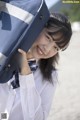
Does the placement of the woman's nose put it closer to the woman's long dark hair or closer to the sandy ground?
the woman's long dark hair

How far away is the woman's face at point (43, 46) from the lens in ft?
8.04

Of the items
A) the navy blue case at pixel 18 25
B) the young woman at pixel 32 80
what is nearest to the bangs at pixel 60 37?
the young woman at pixel 32 80

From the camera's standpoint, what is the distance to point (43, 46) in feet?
8.10

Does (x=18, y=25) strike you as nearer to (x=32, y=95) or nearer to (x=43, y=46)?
(x=43, y=46)

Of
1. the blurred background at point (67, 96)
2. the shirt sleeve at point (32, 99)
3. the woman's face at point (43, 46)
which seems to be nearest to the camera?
the woman's face at point (43, 46)

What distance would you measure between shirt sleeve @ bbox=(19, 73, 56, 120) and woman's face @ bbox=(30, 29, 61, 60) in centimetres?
14

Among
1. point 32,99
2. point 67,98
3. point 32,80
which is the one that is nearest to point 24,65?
point 32,80

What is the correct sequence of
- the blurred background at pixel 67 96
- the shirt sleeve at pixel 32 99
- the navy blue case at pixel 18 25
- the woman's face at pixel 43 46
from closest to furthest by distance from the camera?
1. the navy blue case at pixel 18 25
2. the woman's face at pixel 43 46
3. the shirt sleeve at pixel 32 99
4. the blurred background at pixel 67 96

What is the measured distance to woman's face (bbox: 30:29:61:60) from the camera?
8.04 feet

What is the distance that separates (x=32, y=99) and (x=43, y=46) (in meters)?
0.35

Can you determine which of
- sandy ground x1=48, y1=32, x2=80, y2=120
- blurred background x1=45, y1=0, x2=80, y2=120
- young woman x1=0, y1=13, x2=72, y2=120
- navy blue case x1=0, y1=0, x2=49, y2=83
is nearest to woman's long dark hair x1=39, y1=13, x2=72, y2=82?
young woman x1=0, y1=13, x2=72, y2=120

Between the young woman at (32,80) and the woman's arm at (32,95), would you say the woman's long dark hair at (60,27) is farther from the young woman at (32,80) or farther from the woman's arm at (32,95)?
the woman's arm at (32,95)

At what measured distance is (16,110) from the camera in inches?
103

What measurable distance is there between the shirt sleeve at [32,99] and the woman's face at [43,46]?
0.46 ft
